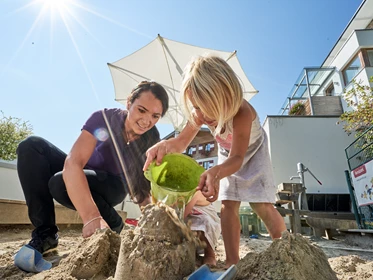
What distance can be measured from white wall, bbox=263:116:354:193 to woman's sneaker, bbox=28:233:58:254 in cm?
757

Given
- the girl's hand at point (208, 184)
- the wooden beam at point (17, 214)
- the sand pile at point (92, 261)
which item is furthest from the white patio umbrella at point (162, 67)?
the girl's hand at point (208, 184)

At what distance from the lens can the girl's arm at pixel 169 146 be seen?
126 cm

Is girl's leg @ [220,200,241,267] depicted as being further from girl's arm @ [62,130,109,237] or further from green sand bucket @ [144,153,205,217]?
girl's arm @ [62,130,109,237]

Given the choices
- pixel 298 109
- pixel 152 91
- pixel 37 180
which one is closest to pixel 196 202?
pixel 152 91

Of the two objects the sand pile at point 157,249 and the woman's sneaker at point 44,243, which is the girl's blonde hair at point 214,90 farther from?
the woman's sneaker at point 44,243

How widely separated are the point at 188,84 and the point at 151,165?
1.77 feet

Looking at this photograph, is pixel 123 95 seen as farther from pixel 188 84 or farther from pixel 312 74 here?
pixel 312 74

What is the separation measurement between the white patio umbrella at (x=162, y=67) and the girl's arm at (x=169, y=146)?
5.54 meters

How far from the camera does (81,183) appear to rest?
1.51 meters

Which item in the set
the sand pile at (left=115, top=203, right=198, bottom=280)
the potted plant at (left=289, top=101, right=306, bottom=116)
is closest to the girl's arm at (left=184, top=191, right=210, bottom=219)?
the sand pile at (left=115, top=203, right=198, bottom=280)

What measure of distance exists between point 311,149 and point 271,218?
777cm

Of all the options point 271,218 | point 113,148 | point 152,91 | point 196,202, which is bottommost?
point 271,218

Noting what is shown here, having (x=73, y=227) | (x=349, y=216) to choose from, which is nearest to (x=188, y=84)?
(x=73, y=227)

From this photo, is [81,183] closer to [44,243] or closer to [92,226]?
[92,226]
